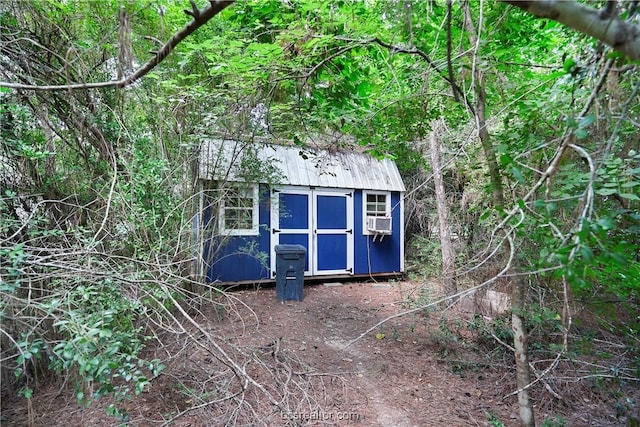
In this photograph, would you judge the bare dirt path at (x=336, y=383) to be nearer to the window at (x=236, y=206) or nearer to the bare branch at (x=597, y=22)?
the window at (x=236, y=206)

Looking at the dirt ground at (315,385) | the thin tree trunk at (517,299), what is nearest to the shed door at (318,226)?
the dirt ground at (315,385)

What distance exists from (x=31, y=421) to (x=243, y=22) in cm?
393

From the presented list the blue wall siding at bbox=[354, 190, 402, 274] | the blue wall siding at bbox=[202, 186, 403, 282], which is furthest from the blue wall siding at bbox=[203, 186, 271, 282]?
the blue wall siding at bbox=[354, 190, 402, 274]

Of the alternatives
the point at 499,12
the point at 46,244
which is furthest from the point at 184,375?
the point at 499,12

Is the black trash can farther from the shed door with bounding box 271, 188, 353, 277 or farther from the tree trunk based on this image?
the tree trunk

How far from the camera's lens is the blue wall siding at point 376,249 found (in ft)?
23.3

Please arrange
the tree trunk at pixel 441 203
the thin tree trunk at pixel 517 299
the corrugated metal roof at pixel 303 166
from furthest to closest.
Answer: the tree trunk at pixel 441 203 < the corrugated metal roof at pixel 303 166 < the thin tree trunk at pixel 517 299

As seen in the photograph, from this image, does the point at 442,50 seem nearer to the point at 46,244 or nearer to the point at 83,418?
the point at 46,244

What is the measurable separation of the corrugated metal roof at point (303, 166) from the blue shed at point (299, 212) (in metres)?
0.02

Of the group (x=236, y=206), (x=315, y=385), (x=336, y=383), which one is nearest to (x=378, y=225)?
(x=236, y=206)

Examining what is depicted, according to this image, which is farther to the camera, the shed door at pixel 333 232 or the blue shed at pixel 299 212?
the shed door at pixel 333 232

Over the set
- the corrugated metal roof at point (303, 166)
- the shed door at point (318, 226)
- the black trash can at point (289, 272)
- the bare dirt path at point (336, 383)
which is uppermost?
the corrugated metal roof at point (303, 166)

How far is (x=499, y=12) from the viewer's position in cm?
238

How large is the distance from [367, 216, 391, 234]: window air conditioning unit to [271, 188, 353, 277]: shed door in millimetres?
476
